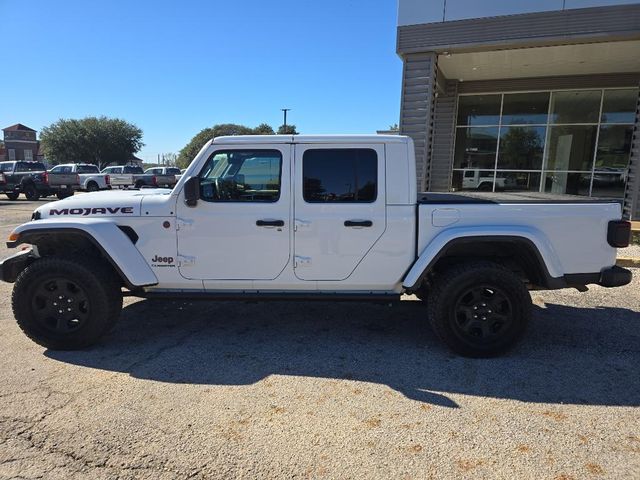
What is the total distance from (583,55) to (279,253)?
35.2 ft

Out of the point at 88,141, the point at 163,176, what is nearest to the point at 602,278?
the point at 163,176

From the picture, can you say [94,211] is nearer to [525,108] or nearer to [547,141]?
[525,108]

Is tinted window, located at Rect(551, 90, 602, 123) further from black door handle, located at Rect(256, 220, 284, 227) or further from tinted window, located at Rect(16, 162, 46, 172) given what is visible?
tinted window, located at Rect(16, 162, 46, 172)

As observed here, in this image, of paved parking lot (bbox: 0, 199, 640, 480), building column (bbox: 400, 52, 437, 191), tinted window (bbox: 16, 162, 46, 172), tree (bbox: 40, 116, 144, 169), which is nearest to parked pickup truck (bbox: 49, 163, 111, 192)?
tinted window (bbox: 16, 162, 46, 172)

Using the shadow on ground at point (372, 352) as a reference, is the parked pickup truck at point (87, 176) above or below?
above

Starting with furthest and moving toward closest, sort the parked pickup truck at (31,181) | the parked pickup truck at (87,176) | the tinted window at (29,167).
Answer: the parked pickup truck at (87,176)
the tinted window at (29,167)
the parked pickup truck at (31,181)

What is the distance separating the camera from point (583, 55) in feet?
35.9

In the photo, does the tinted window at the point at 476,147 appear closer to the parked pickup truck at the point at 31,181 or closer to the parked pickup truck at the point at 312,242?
the parked pickup truck at the point at 312,242

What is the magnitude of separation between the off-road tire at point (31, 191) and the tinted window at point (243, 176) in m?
21.4

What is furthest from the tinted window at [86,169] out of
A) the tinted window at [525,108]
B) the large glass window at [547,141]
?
the tinted window at [525,108]

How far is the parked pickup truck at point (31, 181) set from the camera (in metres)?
21.0

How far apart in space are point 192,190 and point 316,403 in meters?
2.02

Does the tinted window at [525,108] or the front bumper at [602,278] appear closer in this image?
the front bumper at [602,278]

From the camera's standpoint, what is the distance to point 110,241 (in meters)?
3.92
